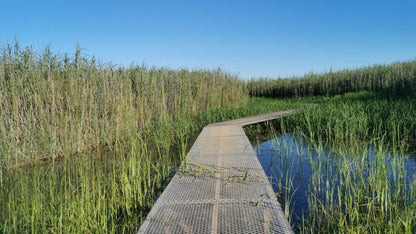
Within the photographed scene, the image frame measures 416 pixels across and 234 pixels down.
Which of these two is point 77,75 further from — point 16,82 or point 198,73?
point 198,73

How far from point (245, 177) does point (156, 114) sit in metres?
3.80

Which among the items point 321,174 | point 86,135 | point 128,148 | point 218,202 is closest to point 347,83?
point 321,174

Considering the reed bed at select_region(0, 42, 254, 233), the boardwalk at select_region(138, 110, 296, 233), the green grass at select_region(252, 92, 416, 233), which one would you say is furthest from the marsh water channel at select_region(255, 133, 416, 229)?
the reed bed at select_region(0, 42, 254, 233)

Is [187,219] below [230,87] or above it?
below

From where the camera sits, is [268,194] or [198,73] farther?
[198,73]

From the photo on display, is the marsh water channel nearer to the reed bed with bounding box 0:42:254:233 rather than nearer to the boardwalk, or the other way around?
the boardwalk

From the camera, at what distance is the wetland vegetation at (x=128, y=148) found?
1.92m

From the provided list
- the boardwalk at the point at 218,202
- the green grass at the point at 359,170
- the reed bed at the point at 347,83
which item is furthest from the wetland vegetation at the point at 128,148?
the reed bed at the point at 347,83

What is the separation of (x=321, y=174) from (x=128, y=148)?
9.77 ft

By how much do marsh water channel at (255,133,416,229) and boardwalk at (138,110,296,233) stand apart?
28cm

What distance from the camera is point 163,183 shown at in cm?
282

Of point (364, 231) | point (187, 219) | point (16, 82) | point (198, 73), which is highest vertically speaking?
point (198, 73)

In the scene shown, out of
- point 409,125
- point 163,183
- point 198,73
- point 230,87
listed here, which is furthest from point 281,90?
point 163,183

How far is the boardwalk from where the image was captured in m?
1.54
